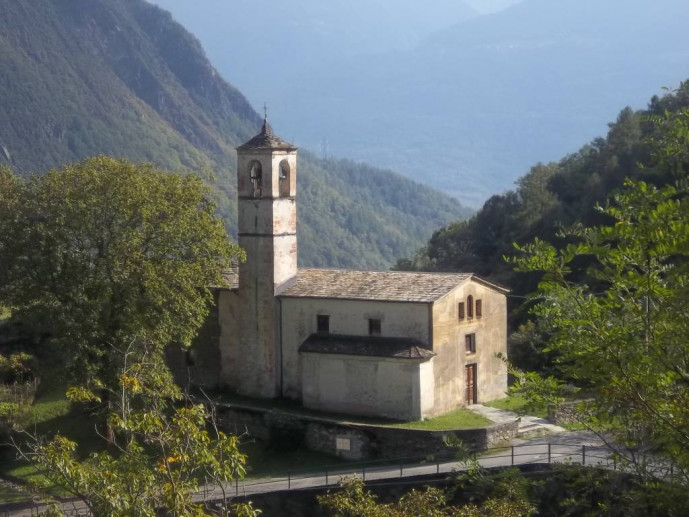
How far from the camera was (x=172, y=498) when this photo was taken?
16.5 meters

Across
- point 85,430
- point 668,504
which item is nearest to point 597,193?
point 85,430

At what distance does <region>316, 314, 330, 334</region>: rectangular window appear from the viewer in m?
38.5

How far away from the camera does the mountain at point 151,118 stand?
105 metres

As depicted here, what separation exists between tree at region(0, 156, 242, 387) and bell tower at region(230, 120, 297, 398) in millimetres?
2002

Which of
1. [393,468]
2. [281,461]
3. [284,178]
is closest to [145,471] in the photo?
[393,468]

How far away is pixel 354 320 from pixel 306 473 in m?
5.53

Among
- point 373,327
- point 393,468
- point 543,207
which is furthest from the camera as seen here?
point 543,207

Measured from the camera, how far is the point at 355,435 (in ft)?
117

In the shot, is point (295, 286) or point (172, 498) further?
point (295, 286)

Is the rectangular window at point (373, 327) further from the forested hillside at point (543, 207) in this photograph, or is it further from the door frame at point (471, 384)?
the forested hillside at point (543, 207)

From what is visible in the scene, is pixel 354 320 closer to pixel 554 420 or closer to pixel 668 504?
pixel 554 420

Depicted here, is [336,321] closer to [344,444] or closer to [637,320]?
[344,444]

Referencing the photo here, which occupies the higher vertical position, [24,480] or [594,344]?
[594,344]

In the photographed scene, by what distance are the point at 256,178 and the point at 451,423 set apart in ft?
34.2
